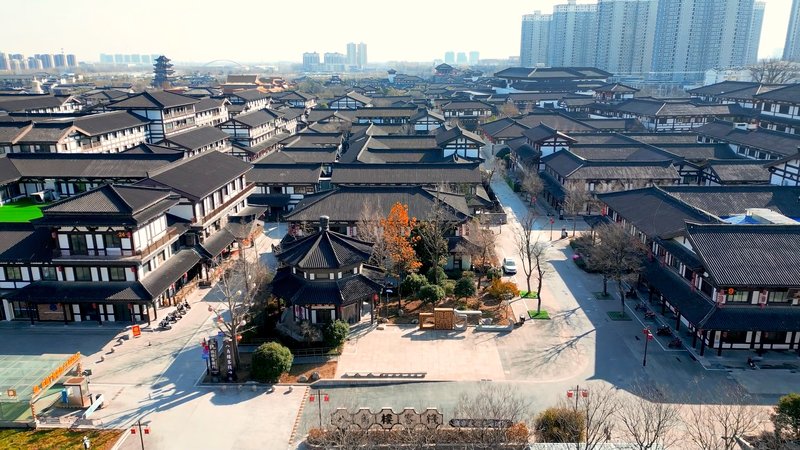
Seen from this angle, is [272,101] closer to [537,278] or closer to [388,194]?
[388,194]

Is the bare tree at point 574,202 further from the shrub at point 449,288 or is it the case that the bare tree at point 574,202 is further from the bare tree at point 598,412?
the bare tree at point 598,412

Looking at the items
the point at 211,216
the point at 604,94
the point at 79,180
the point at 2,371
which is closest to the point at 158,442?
the point at 2,371

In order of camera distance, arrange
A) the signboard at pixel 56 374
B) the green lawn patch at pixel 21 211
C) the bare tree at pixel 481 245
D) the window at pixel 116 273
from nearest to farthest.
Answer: the signboard at pixel 56 374 → the window at pixel 116 273 → the bare tree at pixel 481 245 → the green lawn patch at pixel 21 211

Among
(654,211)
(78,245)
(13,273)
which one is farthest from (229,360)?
(654,211)

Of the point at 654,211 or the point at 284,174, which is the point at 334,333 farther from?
the point at 284,174

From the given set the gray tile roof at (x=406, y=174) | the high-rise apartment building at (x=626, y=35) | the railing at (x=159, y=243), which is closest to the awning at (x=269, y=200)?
the gray tile roof at (x=406, y=174)

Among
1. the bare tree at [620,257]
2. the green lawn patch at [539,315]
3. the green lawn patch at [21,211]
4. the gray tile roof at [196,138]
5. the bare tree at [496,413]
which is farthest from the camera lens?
the gray tile roof at [196,138]
